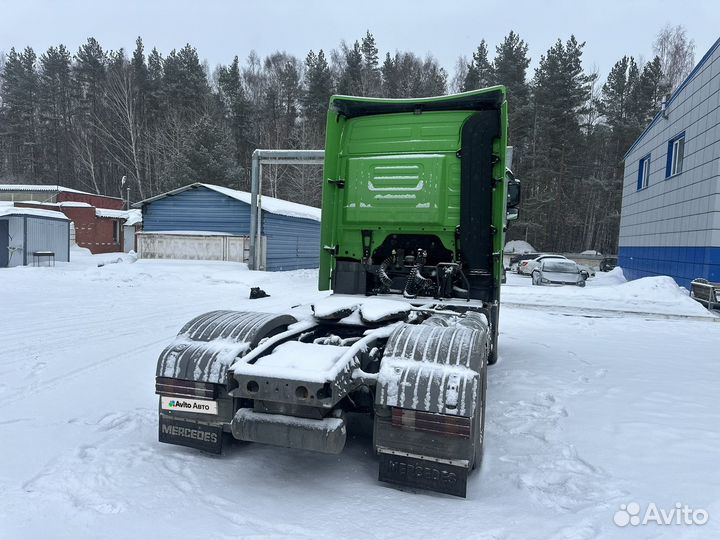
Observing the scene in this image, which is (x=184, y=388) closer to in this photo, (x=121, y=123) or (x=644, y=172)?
(x=644, y=172)

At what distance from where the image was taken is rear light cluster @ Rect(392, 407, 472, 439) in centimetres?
295

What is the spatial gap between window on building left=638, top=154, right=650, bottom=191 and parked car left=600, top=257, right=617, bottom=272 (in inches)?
549

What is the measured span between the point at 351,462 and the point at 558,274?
1856 cm

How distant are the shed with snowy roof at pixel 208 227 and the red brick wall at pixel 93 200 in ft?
55.0

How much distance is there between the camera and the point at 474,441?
10.2 feet

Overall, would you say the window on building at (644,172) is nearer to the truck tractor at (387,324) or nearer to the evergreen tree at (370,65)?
the truck tractor at (387,324)

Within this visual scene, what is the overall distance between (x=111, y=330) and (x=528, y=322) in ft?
26.9

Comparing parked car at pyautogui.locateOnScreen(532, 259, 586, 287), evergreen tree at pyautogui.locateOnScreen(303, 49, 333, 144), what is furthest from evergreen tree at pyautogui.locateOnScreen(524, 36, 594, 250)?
parked car at pyautogui.locateOnScreen(532, 259, 586, 287)

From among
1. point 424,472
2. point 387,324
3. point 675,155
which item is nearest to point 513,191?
point 387,324

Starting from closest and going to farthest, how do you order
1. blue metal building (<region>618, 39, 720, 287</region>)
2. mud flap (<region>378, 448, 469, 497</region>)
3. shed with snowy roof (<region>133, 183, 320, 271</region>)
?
mud flap (<region>378, 448, 469, 497</region>) → blue metal building (<region>618, 39, 720, 287</region>) → shed with snowy roof (<region>133, 183, 320, 271</region>)

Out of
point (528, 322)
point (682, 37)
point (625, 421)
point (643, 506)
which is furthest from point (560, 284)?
point (682, 37)

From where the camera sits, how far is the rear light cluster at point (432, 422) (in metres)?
2.95

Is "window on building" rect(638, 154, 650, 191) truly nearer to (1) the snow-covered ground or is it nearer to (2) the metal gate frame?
(2) the metal gate frame

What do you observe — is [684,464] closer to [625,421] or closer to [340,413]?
[625,421]
